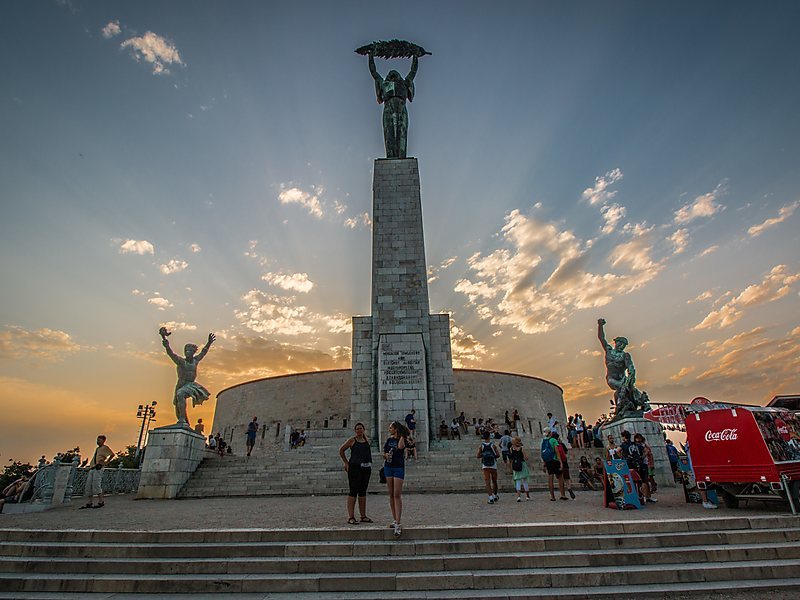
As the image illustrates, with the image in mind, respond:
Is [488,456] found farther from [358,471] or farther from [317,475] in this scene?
[317,475]

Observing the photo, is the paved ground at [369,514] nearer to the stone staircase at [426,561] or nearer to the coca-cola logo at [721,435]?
the stone staircase at [426,561]

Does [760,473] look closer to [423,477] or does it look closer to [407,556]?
[407,556]

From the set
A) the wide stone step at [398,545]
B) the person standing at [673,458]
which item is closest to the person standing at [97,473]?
the wide stone step at [398,545]

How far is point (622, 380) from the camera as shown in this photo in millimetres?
14391

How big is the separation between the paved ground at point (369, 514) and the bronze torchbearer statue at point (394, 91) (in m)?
18.5

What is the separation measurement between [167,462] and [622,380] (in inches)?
563

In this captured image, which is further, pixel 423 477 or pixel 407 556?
pixel 423 477

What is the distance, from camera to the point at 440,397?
1917 cm

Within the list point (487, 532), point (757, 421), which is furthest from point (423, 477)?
point (757, 421)

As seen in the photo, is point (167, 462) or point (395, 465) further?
point (167, 462)

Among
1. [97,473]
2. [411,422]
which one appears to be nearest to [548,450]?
[411,422]

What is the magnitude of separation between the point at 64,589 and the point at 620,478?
28.2 ft

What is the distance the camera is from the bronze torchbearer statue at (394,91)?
23.6 metres

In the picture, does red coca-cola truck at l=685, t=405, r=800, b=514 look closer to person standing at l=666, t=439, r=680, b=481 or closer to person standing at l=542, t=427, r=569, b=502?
person standing at l=542, t=427, r=569, b=502
